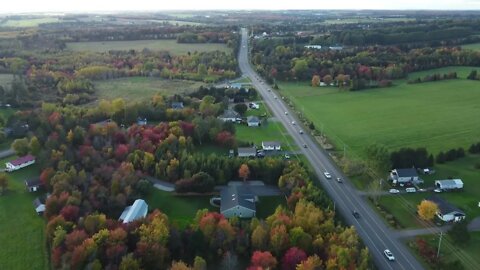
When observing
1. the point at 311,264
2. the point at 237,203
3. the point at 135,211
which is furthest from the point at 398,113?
the point at 135,211

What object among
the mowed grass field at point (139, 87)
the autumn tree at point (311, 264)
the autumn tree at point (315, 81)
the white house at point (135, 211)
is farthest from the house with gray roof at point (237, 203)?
the autumn tree at point (315, 81)

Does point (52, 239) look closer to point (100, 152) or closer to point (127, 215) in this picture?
point (127, 215)

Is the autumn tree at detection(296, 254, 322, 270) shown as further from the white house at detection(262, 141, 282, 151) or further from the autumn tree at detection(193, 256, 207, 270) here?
the white house at detection(262, 141, 282, 151)

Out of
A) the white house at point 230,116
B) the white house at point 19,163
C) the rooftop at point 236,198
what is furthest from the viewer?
the white house at point 230,116

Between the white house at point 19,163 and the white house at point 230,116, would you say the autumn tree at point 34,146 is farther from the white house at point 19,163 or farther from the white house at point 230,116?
the white house at point 230,116

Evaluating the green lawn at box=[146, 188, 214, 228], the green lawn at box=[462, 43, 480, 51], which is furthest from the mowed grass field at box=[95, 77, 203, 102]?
the green lawn at box=[462, 43, 480, 51]

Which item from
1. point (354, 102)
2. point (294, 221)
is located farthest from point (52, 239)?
point (354, 102)
